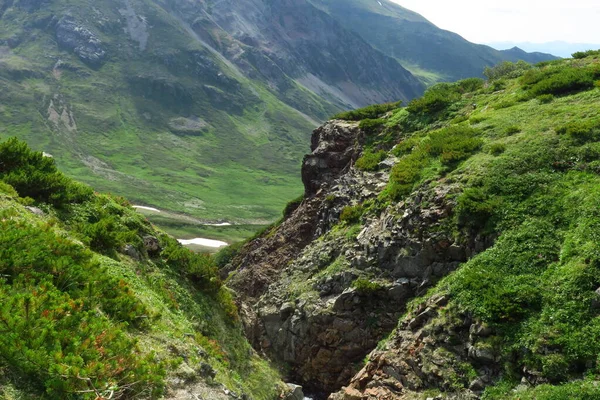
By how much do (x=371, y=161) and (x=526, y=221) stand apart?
47.3ft

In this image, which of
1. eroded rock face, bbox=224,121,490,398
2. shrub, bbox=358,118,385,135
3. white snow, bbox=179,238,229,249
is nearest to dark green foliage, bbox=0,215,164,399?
eroded rock face, bbox=224,121,490,398

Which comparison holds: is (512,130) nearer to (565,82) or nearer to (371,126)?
(565,82)

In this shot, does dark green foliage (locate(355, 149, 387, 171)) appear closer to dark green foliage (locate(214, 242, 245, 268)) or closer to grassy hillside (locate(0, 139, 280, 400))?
grassy hillside (locate(0, 139, 280, 400))

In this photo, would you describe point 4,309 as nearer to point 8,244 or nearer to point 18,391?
point 18,391

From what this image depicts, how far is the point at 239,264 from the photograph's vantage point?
41.5 metres

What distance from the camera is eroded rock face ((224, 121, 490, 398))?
71.2 feet

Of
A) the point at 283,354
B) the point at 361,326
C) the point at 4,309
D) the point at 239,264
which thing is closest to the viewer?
the point at 4,309

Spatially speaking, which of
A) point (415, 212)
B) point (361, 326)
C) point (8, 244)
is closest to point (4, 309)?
point (8, 244)

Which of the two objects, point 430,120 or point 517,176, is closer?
point 517,176

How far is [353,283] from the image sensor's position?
76.0 ft

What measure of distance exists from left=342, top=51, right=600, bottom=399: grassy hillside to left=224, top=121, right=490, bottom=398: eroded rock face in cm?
109

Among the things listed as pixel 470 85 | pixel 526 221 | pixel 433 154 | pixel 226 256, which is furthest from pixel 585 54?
pixel 226 256

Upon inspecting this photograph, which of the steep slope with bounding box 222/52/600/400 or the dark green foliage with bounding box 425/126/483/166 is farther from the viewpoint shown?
the dark green foliage with bounding box 425/126/483/166

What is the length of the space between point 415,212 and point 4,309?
784 inches
